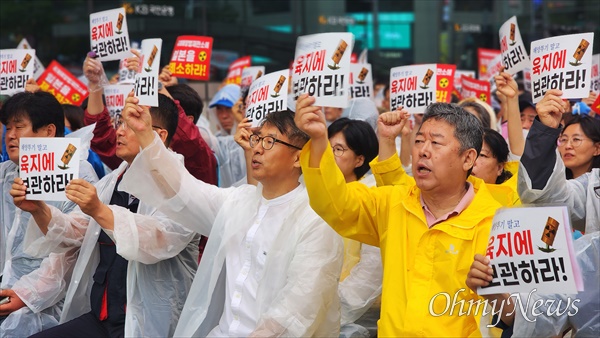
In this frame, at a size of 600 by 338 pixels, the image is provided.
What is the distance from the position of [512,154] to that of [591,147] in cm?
55

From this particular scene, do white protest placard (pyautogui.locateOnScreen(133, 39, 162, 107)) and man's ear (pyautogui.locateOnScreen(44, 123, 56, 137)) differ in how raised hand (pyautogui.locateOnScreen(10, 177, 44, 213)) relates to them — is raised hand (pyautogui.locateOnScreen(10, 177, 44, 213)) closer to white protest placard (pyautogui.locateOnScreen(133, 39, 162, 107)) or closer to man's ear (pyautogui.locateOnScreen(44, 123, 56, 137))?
white protest placard (pyautogui.locateOnScreen(133, 39, 162, 107))

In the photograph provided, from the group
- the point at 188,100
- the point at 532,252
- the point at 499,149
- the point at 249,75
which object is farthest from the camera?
the point at 249,75

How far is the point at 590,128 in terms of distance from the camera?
558 cm

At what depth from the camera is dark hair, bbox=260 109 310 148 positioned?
4.64m

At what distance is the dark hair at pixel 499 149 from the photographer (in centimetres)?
543

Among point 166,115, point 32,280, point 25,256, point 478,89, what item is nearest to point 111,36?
point 166,115

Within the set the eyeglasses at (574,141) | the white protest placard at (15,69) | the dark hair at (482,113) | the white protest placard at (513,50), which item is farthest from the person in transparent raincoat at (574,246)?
the white protest placard at (15,69)

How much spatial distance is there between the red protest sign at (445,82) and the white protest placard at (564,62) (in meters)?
2.83

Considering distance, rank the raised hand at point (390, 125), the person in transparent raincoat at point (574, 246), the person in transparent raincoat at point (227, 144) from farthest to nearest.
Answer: the person in transparent raincoat at point (227, 144) < the raised hand at point (390, 125) < the person in transparent raincoat at point (574, 246)

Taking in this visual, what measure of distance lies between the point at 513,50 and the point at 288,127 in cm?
236

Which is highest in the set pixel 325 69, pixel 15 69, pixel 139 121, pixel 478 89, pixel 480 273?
pixel 325 69

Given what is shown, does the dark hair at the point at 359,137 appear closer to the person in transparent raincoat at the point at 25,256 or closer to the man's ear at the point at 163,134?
the man's ear at the point at 163,134

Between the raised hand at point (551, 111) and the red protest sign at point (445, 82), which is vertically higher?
the raised hand at point (551, 111)

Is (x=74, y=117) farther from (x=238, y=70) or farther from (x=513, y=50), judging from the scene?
(x=513, y=50)
